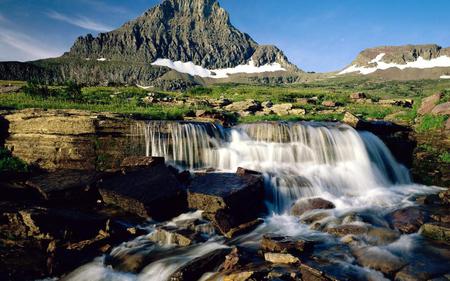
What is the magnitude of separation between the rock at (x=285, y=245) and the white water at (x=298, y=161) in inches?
84.8

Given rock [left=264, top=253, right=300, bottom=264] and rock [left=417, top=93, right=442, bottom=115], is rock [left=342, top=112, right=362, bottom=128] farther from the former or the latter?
rock [left=264, top=253, right=300, bottom=264]

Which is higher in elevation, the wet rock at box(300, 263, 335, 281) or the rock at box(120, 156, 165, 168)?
the rock at box(120, 156, 165, 168)

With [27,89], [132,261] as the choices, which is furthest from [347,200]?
[27,89]

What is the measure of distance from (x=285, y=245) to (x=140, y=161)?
10.1 meters

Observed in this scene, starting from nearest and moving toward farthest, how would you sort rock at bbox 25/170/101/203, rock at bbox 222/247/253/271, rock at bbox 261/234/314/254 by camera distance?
rock at bbox 222/247/253/271, rock at bbox 261/234/314/254, rock at bbox 25/170/101/203

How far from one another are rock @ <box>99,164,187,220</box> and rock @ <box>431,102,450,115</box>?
19.0 metres

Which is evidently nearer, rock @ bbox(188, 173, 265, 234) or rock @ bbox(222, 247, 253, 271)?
rock @ bbox(222, 247, 253, 271)

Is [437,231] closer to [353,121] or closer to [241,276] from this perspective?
[241,276]

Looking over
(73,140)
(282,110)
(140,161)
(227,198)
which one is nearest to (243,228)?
(227,198)

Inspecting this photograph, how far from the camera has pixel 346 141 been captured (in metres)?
22.6

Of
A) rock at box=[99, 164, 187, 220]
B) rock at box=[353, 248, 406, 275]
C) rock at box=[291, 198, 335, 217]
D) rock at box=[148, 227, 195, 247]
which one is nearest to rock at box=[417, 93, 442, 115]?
rock at box=[291, 198, 335, 217]

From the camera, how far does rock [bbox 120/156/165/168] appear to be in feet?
61.0

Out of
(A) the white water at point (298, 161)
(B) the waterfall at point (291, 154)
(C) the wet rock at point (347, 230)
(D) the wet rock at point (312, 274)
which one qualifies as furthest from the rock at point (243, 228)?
(D) the wet rock at point (312, 274)

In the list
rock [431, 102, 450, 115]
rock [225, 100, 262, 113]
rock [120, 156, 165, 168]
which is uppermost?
rock [225, 100, 262, 113]
